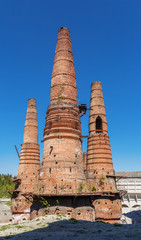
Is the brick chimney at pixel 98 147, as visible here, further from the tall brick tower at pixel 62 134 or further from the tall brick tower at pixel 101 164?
the tall brick tower at pixel 62 134

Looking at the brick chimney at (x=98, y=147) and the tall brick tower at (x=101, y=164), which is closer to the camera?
the tall brick tower at (x=101, y=164)

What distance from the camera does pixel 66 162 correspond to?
1567 cm

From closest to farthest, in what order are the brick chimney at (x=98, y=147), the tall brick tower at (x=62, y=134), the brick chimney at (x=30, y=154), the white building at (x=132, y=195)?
the tall brick tower at (x=62, y=134)
the brick chimney at (x=98, y=147)
the brick chimney at (x=30, y=154)
the white building at (x=132, y=195)

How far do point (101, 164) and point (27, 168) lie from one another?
8.71 meters

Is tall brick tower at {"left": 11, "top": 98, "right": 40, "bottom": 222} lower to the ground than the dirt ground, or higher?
higher

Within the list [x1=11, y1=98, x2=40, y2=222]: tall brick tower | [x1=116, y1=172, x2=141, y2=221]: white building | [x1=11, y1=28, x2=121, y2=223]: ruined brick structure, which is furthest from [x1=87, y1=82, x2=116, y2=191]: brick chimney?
[x1=116, y1=172, x2=141, y2=221]: white building

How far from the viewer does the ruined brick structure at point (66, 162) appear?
14828 millimetres

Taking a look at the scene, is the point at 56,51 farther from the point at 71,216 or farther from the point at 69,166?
the point at 71,216

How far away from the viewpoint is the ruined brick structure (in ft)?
48.6

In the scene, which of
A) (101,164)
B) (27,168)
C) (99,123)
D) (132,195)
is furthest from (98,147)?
(132,195)

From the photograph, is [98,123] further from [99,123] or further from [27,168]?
[27,168]

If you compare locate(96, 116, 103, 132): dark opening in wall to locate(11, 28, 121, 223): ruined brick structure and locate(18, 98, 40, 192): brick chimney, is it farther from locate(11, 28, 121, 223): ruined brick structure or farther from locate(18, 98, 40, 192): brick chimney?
locate(18, 98, 40, 192): brick chimney

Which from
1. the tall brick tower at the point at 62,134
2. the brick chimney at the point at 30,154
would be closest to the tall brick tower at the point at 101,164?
the tall brick tower at the point at 62,134

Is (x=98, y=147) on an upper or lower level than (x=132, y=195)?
upper
